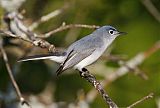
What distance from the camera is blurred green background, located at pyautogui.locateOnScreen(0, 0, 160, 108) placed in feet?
13.9

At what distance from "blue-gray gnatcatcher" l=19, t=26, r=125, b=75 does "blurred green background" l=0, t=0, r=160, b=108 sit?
0.80m

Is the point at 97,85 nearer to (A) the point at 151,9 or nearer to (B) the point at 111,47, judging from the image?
(B) the point at 111,47

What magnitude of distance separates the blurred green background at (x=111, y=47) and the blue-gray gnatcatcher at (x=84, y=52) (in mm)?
796

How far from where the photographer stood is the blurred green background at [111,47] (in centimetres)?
424

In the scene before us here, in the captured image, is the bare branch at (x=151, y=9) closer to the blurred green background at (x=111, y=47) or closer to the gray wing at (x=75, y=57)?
the blurred green background at (x=111, y=47)

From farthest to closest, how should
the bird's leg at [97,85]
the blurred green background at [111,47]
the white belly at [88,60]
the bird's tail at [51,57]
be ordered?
the blurred green background at [111,47], the white belly at [88,60], the bird's tail at [51,57], the bird's leg at [97,85]

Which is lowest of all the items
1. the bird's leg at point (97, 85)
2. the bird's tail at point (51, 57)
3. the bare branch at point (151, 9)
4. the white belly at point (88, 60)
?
the bird's leg at point (97, 85)

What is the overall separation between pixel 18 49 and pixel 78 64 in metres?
0.76

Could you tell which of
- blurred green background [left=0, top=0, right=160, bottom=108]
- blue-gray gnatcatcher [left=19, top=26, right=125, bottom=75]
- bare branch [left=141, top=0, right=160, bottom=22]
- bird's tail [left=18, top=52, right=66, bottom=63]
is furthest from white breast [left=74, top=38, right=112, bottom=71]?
bare branch [left=141, top=0, right=160, bottom=22]

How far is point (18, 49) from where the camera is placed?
12.0 ft

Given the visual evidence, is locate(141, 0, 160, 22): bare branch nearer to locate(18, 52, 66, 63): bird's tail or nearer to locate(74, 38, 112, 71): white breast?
locate(74, 38, 112, 71): white breast

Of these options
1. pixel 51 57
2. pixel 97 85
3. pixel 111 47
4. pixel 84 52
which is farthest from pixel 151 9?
pixel 97 85

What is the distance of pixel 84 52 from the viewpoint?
314 centimetres

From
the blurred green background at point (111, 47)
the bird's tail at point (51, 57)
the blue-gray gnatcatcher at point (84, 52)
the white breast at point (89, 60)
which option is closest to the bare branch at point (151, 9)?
the blurred green background at point (111, 47)
